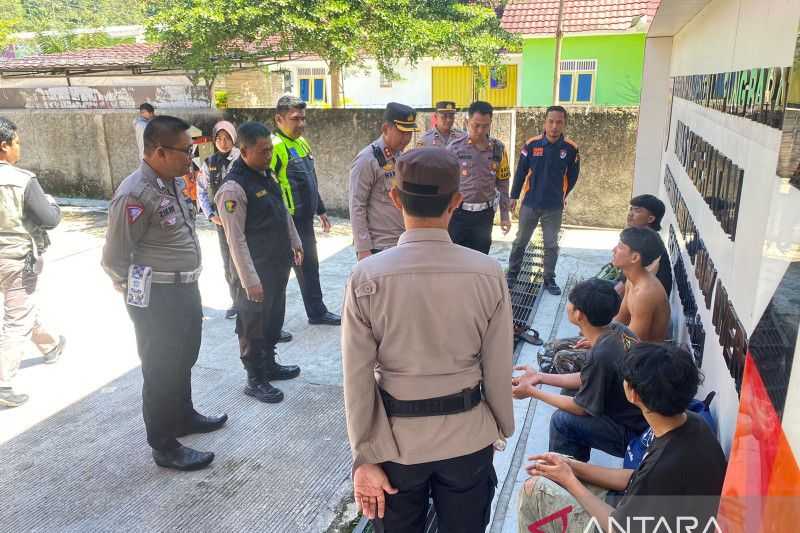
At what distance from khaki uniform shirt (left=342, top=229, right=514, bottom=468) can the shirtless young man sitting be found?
148 cm

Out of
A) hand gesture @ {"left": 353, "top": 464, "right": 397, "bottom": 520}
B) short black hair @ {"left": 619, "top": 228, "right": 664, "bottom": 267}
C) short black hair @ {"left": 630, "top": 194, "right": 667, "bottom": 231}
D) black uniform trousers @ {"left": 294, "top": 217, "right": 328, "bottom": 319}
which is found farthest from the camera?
black uniform trousers @ {"left": 294, "top": 217, "right": 328, "bottom": 319}

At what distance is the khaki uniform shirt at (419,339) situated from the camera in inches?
65.2

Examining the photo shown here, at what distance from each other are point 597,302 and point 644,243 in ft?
2.10

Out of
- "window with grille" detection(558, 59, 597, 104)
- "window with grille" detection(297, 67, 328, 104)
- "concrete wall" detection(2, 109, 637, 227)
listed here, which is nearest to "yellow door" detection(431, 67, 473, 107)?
"window with grille" detection(558, 59, 597, 104)

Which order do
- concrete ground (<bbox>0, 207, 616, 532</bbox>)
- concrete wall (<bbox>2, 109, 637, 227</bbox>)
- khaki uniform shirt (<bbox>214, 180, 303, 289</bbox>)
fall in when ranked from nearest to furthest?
concrete ground (<bbox>0, 207, 616, 532</bbox>) → khaki uniform shirt (<bbox>214, 180, 303, 289</bbox>) → concrete wall (<bbox>2, 109, 637, 227</bbox>)

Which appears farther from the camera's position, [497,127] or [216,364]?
[497,127]

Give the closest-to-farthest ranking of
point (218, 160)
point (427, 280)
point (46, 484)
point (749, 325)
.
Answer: point (427, 280) → point (749, 325) → point (46, 484) → point (218, 160)

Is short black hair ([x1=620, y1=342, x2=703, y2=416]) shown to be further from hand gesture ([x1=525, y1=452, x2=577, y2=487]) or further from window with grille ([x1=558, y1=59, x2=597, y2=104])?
window with grille ([x1=558, y1=59, x2=597, y2=104])

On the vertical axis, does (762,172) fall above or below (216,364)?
above

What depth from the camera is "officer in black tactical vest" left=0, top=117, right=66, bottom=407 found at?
3.59 m

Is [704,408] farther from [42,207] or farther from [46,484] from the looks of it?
[42,207]

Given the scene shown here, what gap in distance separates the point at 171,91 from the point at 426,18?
15.4 ft

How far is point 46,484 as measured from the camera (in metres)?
2.95

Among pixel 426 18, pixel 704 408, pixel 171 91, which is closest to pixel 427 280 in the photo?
pixel 704 408
